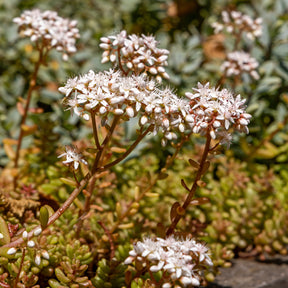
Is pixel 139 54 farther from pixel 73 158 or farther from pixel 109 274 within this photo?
pixel 109 274

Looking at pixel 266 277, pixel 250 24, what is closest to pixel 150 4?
pixel 250 24

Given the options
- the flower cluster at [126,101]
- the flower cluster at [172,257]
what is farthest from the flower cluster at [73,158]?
the flower cluster at [172,257]

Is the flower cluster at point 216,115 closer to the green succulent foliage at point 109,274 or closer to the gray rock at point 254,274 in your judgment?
the green succulent foliage at point 109,274

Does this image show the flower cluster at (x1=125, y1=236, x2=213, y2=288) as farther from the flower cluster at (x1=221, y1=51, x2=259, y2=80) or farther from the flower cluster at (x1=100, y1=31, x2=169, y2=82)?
the flower cluster at (x1=221, y1=51, x2=259, y2=80)

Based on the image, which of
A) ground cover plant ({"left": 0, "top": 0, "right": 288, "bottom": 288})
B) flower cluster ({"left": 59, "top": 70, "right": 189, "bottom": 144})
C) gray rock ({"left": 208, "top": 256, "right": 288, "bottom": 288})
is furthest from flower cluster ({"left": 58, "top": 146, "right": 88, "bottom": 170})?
gray rock ({"left": 208, "top": 256, "right": 288, "bottom": 288})

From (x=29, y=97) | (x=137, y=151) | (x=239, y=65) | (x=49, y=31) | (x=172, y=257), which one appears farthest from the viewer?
(x=239, y=65)

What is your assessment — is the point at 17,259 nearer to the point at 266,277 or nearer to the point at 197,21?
the point at 266,277

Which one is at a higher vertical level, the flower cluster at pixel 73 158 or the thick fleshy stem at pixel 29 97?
the thick fleshy stem at pixel 29 97

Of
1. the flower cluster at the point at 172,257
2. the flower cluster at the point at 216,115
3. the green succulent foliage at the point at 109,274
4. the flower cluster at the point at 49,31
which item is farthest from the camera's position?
the flower cluster at the point at 49,31

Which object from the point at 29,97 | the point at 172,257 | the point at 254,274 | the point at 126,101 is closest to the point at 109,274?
the point at 172,257
